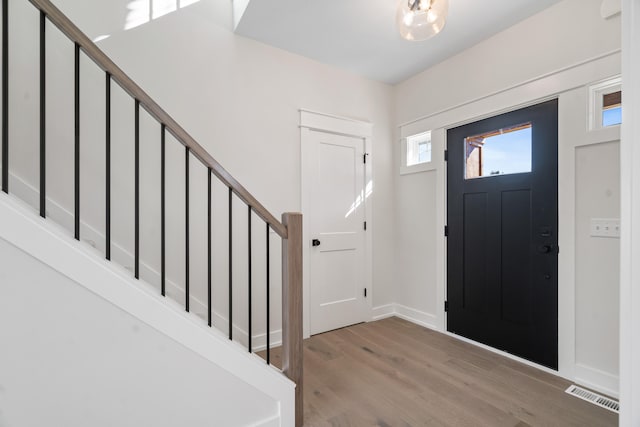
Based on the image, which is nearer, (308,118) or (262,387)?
Result: (262,387)

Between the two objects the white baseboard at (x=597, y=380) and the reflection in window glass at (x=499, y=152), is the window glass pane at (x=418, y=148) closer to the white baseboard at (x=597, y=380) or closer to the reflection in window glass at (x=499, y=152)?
the reflection in window glass at (x=499, y=152)

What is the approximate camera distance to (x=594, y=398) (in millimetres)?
1880

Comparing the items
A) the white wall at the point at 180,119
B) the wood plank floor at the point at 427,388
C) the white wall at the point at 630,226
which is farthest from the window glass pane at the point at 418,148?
the white wall at the point at 630,226

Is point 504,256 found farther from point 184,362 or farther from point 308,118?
point 184,362

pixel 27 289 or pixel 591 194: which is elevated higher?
pixel 591 194

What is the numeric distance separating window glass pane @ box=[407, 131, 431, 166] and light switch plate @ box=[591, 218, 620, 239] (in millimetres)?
1560

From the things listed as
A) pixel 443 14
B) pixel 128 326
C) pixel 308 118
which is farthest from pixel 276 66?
pixel 128 326

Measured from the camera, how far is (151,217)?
7.08 feet

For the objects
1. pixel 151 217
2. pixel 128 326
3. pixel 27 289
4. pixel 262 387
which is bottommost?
pixel 262 387

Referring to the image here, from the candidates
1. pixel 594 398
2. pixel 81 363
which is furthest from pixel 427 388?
pixel 81 363

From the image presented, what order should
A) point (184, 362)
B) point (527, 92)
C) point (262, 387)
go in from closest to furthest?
point (184, 362)
point (262, 387)
point (527, 92)

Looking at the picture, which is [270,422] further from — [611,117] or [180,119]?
[611,117]

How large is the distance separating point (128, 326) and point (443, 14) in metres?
2.36

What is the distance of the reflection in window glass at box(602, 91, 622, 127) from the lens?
1.93m
